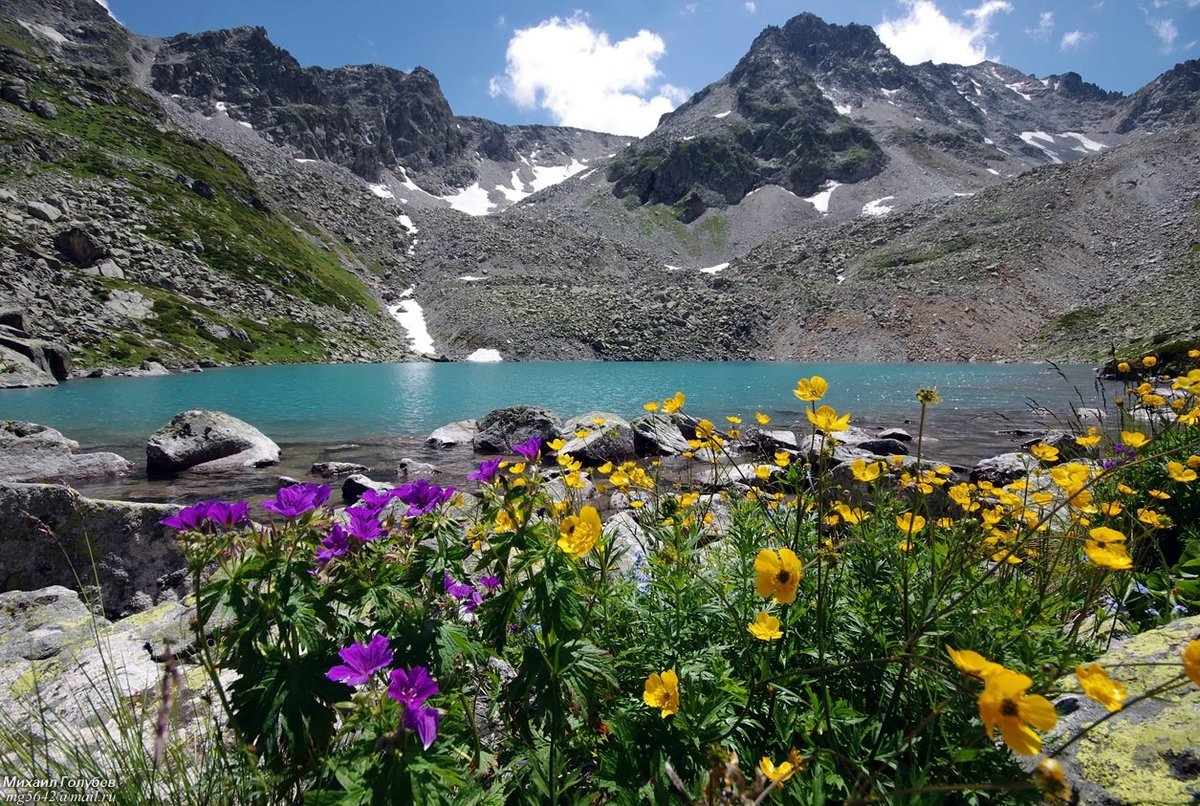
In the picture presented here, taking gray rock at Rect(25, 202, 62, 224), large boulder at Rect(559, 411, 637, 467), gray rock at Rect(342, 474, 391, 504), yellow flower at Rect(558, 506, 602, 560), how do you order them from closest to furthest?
1. yellow flower at Rect(558, 506, 602, 560)
2. gray rock at Rect(342, 474, 391, 504)
3. large boulder at Rect(559, 411, 637, 467)
4. gray rock at Rect(25, 202, 62, 224)

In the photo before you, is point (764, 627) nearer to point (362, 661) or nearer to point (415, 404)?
point (362, 661)

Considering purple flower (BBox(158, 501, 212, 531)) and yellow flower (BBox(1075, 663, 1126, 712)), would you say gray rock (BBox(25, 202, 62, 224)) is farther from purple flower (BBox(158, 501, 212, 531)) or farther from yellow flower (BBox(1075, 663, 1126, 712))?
yellow flower (BBox(1075, 663, 1126, 712))

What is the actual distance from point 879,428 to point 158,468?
87.6 ft

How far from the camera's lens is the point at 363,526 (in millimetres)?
2141

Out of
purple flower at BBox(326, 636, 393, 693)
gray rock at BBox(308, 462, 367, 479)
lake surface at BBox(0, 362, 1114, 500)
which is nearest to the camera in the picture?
purple flower at BBox(326, 636, 393, 693)

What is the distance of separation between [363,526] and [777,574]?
1603 millimetres

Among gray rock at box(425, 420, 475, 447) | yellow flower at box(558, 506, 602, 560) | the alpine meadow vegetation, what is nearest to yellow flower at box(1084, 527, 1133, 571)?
the alpine meadow vegetation

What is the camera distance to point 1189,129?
306 ft

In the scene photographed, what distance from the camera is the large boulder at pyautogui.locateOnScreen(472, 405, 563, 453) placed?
1991 centimetres

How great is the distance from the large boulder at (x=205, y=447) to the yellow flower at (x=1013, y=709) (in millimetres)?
19847

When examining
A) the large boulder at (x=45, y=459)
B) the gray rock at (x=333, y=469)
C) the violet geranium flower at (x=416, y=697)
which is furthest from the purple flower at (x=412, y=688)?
the large boulder at (x=45, y=459)

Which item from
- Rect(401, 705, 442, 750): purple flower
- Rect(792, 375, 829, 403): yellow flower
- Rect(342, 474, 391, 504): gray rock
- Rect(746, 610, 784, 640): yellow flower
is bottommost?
Rect(342, 474, 391, 504): gray rock

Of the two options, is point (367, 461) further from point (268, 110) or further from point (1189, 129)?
point (268, 110)

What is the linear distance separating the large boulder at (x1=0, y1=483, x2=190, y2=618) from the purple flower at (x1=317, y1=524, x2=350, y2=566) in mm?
5898
